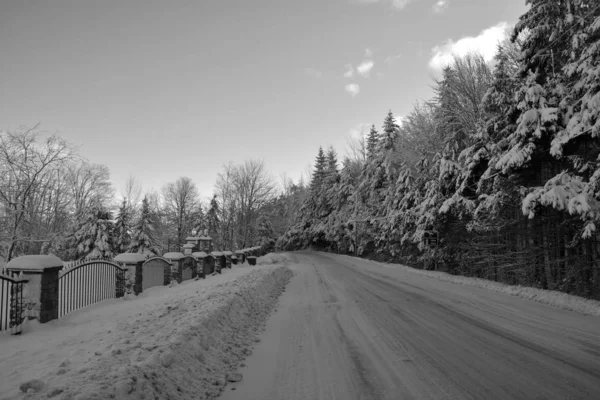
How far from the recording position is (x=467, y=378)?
4047 mm

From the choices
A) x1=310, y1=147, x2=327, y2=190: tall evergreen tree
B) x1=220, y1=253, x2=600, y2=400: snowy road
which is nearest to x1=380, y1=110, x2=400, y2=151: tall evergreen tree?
x1=310, y1=147, x2=327, y2=190: tall evergreen tree

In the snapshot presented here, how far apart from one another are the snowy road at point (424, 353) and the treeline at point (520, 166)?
273 cm

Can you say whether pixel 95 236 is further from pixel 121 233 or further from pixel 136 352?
pixel 136 352

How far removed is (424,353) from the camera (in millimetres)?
4949

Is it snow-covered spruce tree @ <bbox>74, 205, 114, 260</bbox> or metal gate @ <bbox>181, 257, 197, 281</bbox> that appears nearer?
metal gate @ <bbox>181, 257, 197, 281</bbox>

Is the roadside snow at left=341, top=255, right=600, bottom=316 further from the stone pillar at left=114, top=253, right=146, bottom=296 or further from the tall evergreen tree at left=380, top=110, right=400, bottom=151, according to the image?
the tall evergreen tree at left=380, top=110, right=400, bottom=151

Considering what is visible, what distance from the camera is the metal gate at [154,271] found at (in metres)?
12.8

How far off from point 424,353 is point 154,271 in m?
11.4

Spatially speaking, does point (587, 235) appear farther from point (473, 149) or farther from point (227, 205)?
point (227, 205)

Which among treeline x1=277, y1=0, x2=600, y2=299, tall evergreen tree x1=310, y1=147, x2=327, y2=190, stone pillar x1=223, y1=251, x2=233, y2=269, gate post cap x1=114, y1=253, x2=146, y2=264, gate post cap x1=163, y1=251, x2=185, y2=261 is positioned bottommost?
stone pillar x1=223, y1=251, x2=233, y2=269

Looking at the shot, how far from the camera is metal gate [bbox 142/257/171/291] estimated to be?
12.8 meters

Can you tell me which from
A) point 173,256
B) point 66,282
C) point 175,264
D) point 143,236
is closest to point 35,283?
point 66,282

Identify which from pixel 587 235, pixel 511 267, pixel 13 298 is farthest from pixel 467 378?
pixel 511 267

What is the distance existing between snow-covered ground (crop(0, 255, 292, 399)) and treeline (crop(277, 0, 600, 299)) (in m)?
8.34
